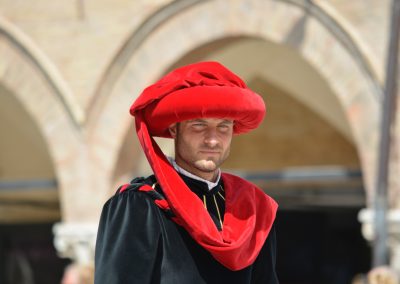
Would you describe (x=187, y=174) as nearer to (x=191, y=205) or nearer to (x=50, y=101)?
(x=191, y=205)

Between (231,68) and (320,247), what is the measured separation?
10.9 feet

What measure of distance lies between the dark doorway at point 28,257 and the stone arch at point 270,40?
4.84 meters

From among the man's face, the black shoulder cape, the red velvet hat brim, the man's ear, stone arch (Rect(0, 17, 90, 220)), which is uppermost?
stone arch (Rect(0, 17, 90, 220))

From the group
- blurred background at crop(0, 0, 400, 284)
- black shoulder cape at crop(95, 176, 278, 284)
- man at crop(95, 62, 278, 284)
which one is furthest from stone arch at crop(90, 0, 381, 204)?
black shoulder cape at crop(95, 176, 278, 284)

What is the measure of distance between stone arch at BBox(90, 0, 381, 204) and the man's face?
521 cm

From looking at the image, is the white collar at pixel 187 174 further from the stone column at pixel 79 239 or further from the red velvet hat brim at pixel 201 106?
the stone column at pixel 79 239

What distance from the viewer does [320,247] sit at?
11797 mm

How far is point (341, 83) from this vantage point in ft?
25.5

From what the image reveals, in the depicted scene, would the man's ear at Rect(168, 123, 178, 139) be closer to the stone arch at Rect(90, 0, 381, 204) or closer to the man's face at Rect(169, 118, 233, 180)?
the man's face at Rect(169, 118, 233, 180)

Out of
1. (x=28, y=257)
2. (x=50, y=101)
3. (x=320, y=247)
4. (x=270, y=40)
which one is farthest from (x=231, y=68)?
(x=28, y=257)

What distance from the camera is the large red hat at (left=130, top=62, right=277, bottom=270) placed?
2.35 meters

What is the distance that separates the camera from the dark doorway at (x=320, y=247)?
11.7m

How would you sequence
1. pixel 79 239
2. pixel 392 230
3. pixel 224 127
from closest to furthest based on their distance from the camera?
pixel 224 127 < pixel 392 230 < pixel 79 239

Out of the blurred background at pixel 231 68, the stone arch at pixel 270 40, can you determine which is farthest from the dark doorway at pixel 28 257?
the stone arch at pixel 270 40
